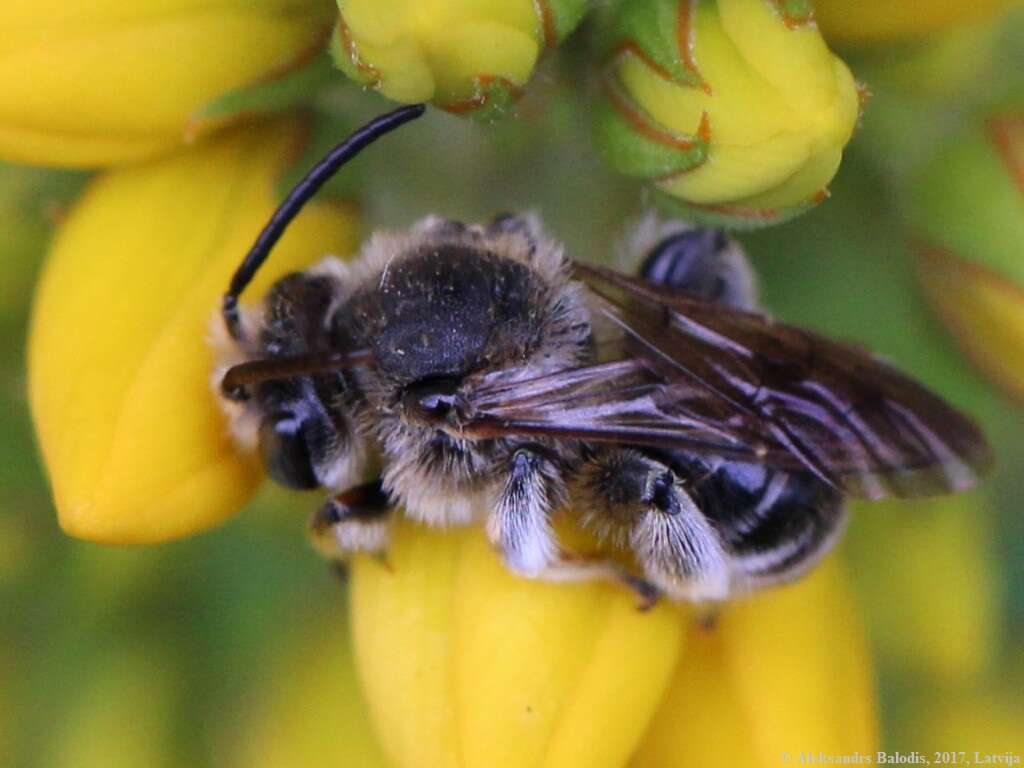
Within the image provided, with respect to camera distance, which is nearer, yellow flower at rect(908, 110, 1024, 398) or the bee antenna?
the bee antenna

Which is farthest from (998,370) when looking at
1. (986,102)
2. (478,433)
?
(478,433)

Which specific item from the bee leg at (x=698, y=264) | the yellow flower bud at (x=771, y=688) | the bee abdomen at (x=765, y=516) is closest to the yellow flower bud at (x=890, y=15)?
the bee leg at (x=698, y=264)

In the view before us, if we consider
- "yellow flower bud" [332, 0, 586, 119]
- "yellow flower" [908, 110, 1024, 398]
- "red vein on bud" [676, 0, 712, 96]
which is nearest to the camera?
"yellow flower bud" [332, 0, 586, 119]

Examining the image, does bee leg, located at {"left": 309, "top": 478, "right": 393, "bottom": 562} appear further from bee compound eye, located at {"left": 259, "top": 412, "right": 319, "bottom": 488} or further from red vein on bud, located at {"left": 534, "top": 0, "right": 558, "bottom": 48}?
red vein on bud, located at {"left": 534, "top": 0, "right": 558, "bottom": 48}

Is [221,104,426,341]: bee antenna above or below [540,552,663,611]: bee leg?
above

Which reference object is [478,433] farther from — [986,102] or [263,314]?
[986,102]

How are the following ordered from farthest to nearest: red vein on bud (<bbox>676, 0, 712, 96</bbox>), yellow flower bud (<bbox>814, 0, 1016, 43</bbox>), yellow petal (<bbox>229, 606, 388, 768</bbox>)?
yellow petal (<bbox>229, 606, 388, 768</bbox>) → yellow flower bud (<bbox>814, 0, 1016, 43</bbox>) → red vein on bud (<bbox>676, 0, 712, 96</bbox>)

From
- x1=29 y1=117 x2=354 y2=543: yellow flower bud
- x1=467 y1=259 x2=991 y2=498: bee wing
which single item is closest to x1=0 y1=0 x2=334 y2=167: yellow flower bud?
x1=29 y1=117 x2=354 y2=543: yellow flower bud
